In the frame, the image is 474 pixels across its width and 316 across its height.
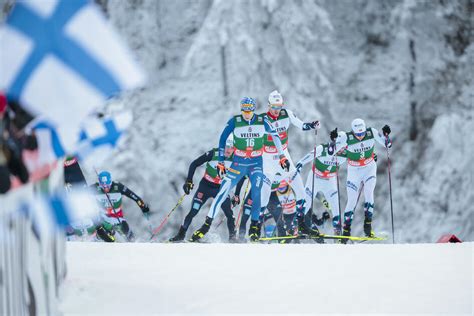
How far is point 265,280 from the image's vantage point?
13.5 ft

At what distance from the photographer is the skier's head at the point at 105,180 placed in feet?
Result: 30.8

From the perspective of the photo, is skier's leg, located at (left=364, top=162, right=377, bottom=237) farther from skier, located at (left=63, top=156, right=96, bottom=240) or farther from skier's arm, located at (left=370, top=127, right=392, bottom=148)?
skier, located at (left=63, top=156, right=96, bottom=240)

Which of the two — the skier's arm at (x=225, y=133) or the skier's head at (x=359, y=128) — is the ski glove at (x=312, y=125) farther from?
the skier's arm at (x=225, y=133)

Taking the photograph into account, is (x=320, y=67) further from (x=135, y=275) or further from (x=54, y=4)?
(x=54, y=4)

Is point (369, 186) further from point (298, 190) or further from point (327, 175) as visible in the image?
point (298, 190)

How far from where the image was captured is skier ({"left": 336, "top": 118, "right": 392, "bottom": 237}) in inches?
336

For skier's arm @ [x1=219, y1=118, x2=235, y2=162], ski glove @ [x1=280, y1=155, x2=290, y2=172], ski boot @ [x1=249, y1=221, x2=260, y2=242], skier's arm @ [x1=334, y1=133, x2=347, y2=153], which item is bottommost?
ski boot @ [x1=249, y1=221, x2=260, y2=242]

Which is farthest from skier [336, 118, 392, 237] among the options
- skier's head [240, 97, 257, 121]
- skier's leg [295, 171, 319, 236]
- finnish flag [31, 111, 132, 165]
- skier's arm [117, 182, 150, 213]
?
finnish flag [31, 111, 132, 165]

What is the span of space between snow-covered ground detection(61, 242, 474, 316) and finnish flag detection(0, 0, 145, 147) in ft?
4.32

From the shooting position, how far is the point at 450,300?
3.78 metres

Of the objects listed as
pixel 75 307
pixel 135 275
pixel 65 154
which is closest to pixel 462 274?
pixel 135 275

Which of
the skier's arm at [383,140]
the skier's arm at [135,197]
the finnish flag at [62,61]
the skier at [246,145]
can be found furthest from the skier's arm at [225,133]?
the finnish flag at [62,61]

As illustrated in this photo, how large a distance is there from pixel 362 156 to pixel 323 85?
7.14 meters

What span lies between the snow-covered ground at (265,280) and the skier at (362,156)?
299 centimetres
